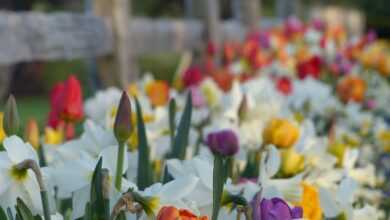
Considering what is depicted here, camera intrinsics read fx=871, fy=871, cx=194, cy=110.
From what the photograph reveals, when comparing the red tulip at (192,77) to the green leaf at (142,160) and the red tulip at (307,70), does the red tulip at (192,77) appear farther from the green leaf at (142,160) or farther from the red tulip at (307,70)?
the green leaf at (142,160)

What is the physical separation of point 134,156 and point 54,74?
12.3 metres

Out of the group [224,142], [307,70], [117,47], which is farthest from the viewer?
[307,70]

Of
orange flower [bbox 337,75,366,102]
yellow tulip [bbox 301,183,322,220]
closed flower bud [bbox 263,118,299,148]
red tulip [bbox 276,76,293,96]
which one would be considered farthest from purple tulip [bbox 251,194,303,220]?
orange flower [bbox 337,75,366,102]

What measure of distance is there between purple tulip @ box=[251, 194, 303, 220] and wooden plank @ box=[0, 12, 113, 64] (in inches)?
66.8

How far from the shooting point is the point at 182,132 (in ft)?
4.27

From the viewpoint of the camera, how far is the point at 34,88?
1336cm

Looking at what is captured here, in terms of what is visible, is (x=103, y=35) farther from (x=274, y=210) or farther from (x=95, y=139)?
(x=274, y=210)

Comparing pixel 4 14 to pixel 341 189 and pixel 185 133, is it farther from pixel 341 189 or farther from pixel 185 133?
pixel 341 189

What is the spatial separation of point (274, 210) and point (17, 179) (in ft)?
0.91

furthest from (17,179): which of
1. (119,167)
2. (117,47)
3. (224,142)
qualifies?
(117,47)

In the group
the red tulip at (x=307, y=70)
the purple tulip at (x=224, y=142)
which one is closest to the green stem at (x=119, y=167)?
the purple tulip at (x=224, y=142)

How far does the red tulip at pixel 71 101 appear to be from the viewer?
5.21ft

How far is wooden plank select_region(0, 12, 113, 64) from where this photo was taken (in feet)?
8.27

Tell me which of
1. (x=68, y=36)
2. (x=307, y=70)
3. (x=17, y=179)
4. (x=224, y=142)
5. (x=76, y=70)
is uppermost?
(x=17, y=179)
